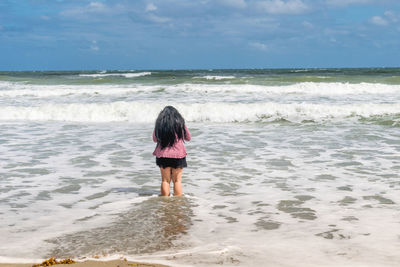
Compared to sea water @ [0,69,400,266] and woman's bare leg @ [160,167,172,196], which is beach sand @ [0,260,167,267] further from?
woman's bare leg @ [160,167,172,196]

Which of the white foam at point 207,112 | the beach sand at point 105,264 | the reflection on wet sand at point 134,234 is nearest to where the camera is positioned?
the beach sand at point 105,264

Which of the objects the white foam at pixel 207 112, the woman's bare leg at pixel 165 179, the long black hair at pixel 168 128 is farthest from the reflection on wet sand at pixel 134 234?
the white foam at pixel 207 112

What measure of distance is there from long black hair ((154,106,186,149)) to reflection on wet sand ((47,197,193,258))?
0.75m

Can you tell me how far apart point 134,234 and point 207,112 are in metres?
11.2

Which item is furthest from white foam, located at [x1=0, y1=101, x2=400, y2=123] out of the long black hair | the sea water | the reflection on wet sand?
the reflection on wet sand

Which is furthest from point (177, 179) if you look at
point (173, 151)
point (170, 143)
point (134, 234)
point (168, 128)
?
point (134, 234)

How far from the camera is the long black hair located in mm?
5133

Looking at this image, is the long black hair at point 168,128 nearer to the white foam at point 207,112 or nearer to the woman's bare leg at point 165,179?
the woman's bare leg at point 165,179

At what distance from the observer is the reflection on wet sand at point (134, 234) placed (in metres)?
3.52

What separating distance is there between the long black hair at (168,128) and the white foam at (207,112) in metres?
9.18

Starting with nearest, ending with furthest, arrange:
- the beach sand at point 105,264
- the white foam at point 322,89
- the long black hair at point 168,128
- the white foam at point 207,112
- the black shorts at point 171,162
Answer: the beach sand at point 105,264
the long black hair at point 168,128
the black shorts at point 171,162
the white foam at point 207,112
the white foam at point 322,89

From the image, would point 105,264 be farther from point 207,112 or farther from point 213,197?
point 207,112

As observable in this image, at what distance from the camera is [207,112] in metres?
15.0

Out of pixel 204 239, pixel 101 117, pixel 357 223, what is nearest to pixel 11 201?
pixel 204 239
